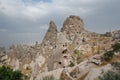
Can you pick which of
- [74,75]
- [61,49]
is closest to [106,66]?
[74,75]

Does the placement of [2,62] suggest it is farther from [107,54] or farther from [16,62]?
[107,54]

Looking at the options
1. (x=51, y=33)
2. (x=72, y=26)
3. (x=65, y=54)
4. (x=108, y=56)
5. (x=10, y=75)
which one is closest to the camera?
(x=108, y=56)

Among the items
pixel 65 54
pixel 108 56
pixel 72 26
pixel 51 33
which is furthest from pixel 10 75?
pixel 51 33

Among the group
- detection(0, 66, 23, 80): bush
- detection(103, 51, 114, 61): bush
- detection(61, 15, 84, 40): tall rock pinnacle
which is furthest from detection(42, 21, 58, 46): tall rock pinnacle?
detection(103, 51, 114, 61): bush

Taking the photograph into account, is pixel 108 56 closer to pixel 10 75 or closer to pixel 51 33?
pixel 10 75

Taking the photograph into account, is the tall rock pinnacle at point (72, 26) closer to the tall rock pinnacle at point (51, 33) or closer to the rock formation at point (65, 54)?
the rock formation at point (65, 54)

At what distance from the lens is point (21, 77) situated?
6397cm

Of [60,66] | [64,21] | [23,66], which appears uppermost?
[64,21]

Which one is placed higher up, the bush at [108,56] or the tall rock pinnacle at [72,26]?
the tall rock pinnacle at [72,26]

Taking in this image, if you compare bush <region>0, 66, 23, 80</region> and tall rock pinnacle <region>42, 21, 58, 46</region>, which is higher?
tall rock pinnacle <region>42, 21, 58, 46</region>

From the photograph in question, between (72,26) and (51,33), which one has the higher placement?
(72,26)

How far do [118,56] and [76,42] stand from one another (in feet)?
237

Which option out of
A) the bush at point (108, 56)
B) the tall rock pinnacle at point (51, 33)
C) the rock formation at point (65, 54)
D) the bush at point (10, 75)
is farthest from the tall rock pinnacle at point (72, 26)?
the bush at point (108, 56)

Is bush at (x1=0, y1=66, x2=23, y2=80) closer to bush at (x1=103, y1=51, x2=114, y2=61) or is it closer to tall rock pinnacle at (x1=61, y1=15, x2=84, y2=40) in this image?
bush at (x1=103, y1=51, x2=114, y2=61)
